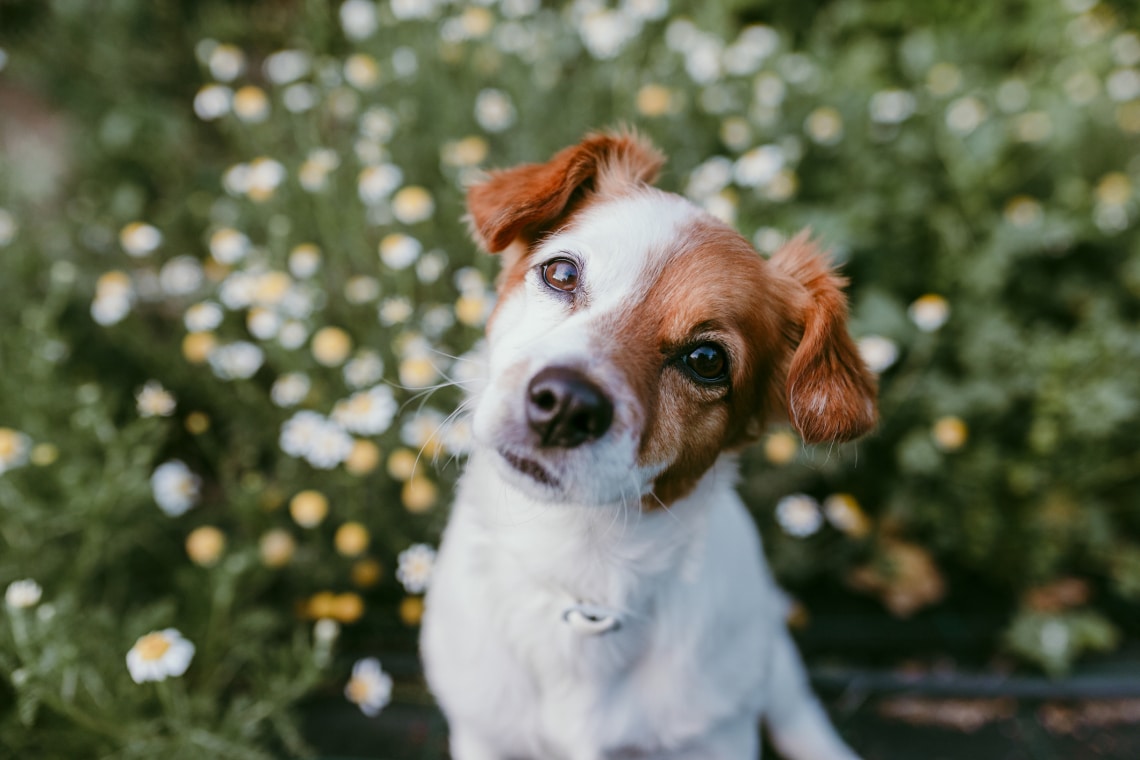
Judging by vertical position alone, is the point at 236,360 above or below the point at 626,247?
below

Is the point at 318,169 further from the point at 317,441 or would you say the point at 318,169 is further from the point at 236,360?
the point at 317,441

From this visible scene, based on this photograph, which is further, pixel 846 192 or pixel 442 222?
pixel 846 192

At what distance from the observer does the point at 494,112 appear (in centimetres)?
303

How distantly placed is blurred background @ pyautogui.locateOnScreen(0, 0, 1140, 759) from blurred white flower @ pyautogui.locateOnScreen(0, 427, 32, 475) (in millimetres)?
10

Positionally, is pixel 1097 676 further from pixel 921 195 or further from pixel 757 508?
pixel 921 195

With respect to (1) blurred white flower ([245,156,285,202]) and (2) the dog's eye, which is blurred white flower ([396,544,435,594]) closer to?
(2) the dog's eye

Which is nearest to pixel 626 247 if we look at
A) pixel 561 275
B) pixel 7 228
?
pixel 561 275

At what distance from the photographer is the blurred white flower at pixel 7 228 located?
2.87m

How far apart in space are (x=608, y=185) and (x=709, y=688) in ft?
4.16

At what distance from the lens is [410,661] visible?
9.09 feet

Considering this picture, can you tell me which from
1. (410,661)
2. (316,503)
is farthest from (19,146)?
(410,661)

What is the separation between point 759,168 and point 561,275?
1.36 meters

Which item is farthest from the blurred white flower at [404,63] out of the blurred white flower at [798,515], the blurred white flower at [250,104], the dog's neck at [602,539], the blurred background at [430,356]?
the blurred white flower at [798,515]

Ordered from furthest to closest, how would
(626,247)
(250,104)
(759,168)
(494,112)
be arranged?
(494,112) → (250,104) → (759,168) → (626,247)
